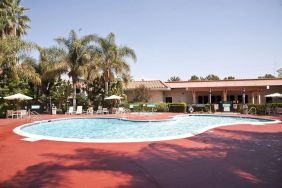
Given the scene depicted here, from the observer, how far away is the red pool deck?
562cm

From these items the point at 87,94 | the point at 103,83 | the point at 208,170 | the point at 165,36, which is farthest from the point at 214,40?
the point at 208,170

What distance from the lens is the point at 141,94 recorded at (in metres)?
34.5

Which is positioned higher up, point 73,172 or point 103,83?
point 103,83

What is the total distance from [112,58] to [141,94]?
7.59 metres

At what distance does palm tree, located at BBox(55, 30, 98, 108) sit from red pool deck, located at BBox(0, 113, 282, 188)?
18081 millimetres

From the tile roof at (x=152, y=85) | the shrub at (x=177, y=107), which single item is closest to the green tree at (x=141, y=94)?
the tile roof at (x=152, y=85)

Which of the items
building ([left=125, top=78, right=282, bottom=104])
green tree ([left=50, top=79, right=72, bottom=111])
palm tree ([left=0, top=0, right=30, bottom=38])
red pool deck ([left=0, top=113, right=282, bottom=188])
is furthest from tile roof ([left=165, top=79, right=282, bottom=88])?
red pool deck ([left=0, top=113, right=282, bottom=188])

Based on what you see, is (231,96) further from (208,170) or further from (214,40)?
(208,170)

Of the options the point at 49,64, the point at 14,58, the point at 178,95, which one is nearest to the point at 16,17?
the point at 49,64

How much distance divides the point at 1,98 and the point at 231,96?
2868 centimetres

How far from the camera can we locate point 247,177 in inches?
231

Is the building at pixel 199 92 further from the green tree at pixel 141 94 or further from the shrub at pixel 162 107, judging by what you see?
the shrub at pixel 162 107

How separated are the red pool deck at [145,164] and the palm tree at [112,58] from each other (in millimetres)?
18987

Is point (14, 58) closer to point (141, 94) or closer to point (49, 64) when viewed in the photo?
point (49, 64)
